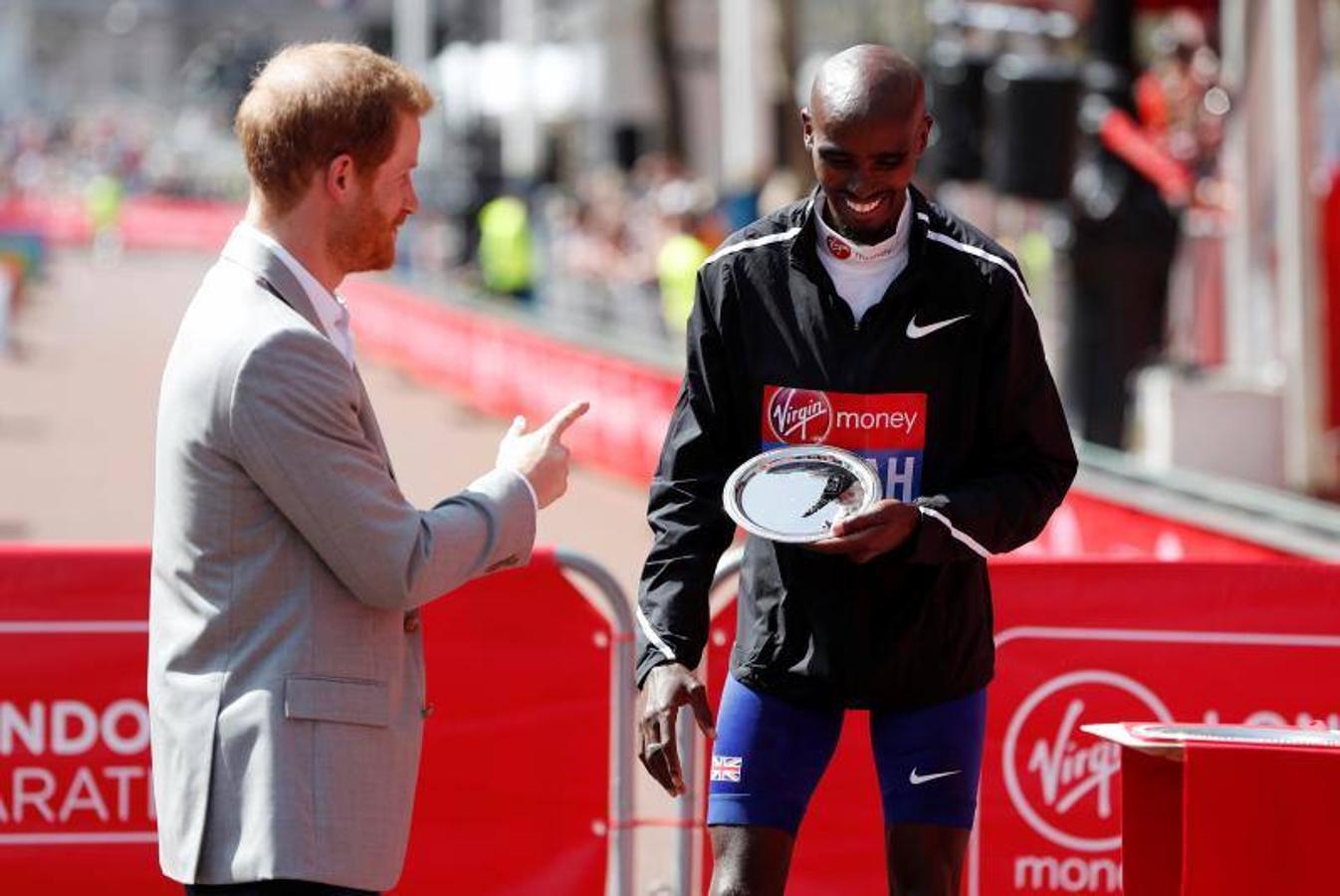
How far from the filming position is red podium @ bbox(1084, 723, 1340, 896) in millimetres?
3969

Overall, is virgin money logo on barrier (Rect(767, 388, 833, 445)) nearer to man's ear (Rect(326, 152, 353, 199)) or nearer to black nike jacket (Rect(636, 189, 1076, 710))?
black nike jacket (Rect(636, 189, 1076, 710))

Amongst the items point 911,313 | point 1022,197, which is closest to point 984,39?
point 1022,197

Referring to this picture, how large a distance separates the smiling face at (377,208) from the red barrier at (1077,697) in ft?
8.26

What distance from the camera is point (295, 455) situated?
136 inches

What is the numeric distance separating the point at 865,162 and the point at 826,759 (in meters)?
1.00

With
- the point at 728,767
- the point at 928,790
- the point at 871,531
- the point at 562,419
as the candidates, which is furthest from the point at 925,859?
the point at 562,419

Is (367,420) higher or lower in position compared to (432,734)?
higher

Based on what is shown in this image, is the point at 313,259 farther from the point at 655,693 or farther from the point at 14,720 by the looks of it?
the point at 14,720

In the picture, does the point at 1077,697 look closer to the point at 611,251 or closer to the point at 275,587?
the point at 275,587

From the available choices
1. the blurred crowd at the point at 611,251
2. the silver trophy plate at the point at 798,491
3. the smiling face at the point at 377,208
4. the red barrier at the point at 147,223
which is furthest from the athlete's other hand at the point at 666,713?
the red barrier at the point at 147,223

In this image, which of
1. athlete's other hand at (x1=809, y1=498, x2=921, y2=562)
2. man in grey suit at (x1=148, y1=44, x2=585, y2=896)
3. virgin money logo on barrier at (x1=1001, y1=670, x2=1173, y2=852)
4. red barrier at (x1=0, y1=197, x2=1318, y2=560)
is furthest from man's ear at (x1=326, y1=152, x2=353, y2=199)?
red barrier at (x1=0, y1=197, x2=1318, y2=560)

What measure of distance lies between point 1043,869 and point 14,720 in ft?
8.09

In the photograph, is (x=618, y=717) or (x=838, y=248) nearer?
(x=838, y=248)

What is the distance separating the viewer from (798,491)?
388 centimetres
